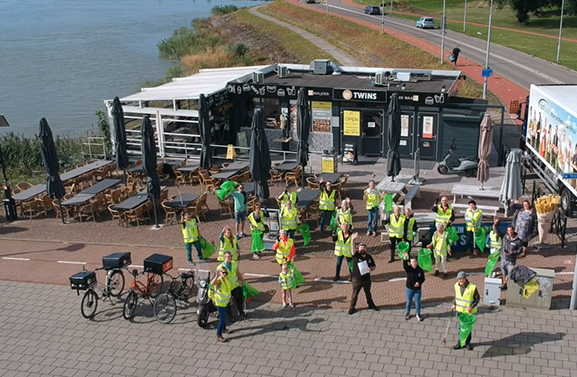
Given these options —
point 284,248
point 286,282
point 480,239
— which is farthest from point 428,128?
point 286,282

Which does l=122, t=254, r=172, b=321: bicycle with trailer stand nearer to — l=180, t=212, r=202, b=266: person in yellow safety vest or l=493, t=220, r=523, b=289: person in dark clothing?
l=180, t=212, r=202, b=266: person in yellow safety vest

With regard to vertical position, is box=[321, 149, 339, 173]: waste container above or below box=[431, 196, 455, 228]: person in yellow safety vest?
below

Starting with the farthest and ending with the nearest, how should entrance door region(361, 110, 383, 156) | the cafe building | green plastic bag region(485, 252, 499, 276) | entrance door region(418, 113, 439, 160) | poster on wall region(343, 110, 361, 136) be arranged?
poster on wall region(343, 110, 361, 136) → entrance door region(361, 110, 383, 156) → entrance door region(418, 113, 439, 160) → the cafe building → green plastic bag region(485, 252, 499, 276)

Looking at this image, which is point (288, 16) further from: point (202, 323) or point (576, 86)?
point (202, 323)

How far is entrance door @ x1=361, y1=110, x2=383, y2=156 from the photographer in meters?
23.4

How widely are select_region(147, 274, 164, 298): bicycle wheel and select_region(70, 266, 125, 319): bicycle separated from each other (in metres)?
0.71

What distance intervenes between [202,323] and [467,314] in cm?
494

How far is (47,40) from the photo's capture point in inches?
2876

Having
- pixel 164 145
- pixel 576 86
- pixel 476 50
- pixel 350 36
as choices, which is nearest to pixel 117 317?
pixel 164 145

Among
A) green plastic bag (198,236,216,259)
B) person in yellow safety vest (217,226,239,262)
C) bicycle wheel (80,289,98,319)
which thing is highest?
person in yellow safety vest (217,226,239,262)

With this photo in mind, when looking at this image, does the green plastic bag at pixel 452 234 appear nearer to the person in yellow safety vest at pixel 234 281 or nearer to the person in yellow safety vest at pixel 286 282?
the person in yellow safety vest at pixel 286 282

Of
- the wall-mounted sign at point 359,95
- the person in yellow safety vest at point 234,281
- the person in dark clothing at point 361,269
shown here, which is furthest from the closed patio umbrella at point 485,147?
the person in yellow safety vest at point 234,281

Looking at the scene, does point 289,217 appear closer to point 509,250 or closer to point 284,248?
point 284,248

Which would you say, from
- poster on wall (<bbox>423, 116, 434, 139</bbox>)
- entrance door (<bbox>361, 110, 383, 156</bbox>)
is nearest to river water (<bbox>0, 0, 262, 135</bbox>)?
entrance door (<bbox>361, 110, 383, 156</bbox>)
